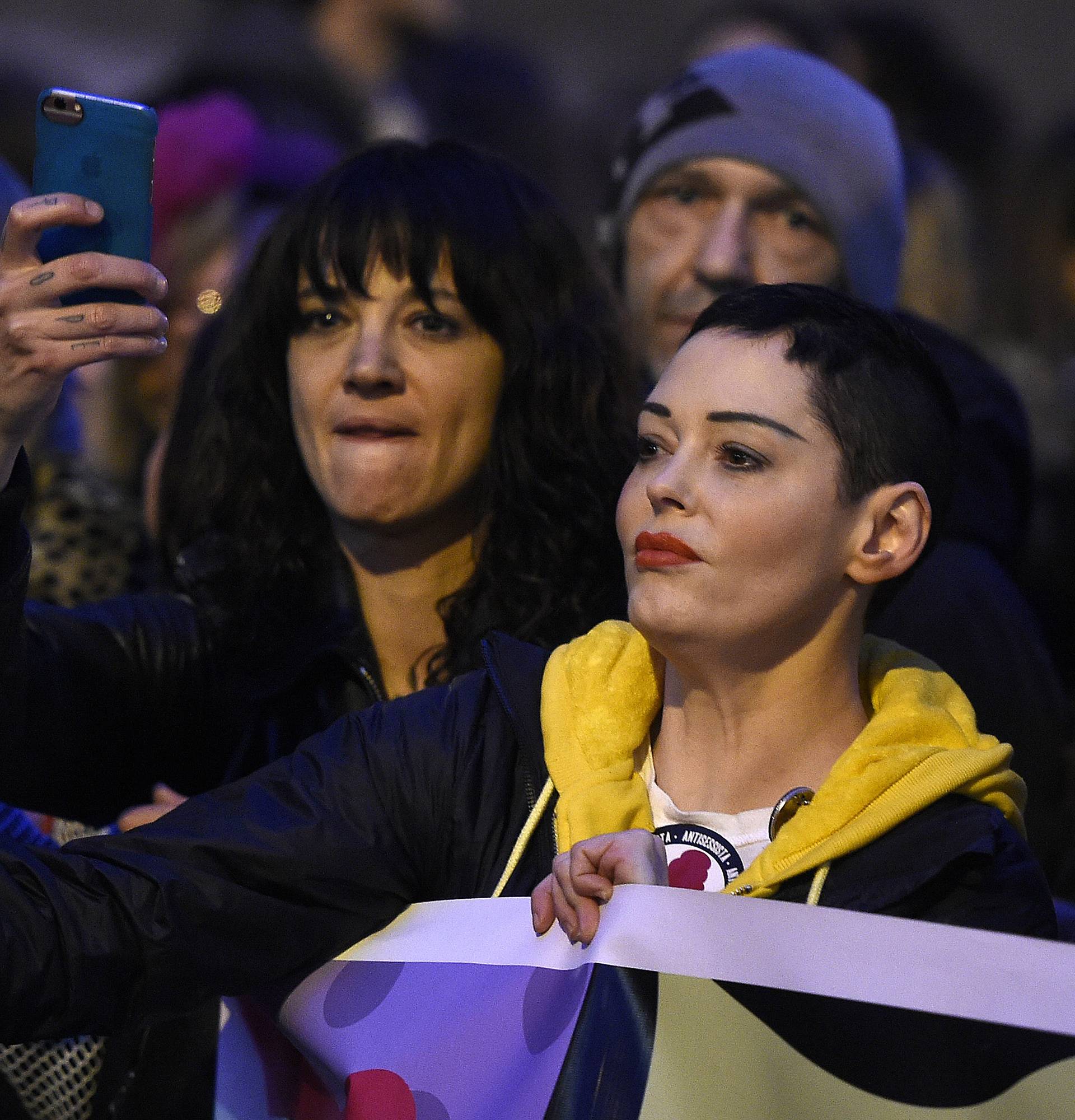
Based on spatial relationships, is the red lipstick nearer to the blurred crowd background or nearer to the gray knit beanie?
the gray knit beanie

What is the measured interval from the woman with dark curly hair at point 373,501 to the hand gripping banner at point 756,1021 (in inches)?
36.1

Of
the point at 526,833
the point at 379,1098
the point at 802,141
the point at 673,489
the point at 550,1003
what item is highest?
the point at 802,141

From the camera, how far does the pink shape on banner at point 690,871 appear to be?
231 cm

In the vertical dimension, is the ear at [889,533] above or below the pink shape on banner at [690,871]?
above

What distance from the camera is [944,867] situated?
2.19 meters

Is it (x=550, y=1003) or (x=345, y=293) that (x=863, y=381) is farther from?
(x=345, y=293)

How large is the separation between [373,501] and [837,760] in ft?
3.38

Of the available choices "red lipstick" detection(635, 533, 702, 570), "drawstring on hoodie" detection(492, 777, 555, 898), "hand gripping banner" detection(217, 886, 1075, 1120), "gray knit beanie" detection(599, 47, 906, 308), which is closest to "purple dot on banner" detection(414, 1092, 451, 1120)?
"hand gripping banner" detection(217, 886, 1075, 1120)

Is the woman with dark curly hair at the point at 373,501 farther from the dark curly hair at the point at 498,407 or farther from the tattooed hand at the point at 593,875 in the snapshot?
the tattooed hand at the point at 593,875

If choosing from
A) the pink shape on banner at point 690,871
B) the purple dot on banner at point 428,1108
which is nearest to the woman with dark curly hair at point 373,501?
the pink shape on banner at point 690,871

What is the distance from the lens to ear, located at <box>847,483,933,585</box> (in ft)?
7.97

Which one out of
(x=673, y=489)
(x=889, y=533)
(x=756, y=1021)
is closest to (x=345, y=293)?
(x=673, y=489)

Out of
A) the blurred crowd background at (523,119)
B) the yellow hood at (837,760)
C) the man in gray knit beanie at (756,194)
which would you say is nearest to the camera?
the yellow hood at (837,760)

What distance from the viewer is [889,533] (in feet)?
8.07
